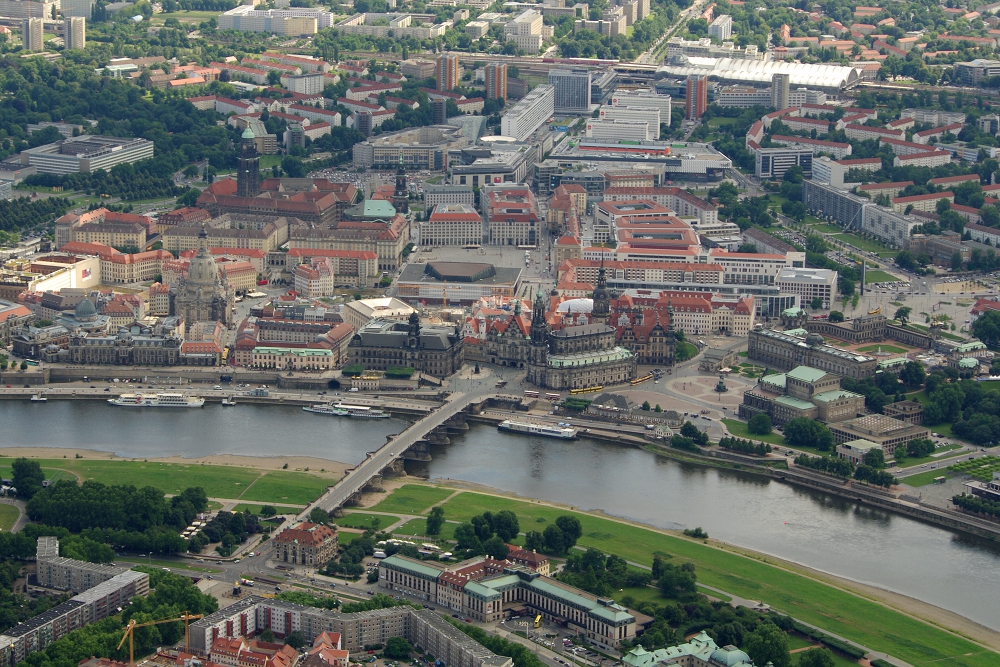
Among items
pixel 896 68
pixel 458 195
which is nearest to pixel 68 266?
pixel 458 195

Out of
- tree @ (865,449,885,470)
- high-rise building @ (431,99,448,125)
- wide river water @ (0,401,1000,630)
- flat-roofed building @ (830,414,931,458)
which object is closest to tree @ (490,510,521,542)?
wide river water @ (0,401,1000,630)

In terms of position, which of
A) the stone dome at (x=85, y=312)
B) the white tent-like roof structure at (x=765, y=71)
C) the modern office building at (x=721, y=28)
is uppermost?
the modern office building at (x=721, y=28)

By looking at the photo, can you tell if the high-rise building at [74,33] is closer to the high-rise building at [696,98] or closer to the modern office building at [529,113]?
the modern office building at [529,113]

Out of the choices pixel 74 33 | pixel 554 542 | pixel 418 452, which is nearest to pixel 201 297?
pixel 418 452

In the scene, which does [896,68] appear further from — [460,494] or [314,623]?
[314,623]

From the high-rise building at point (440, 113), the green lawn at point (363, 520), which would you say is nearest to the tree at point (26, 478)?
the green lawn at point (363, 520)

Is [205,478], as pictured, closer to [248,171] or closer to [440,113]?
[248,171]
